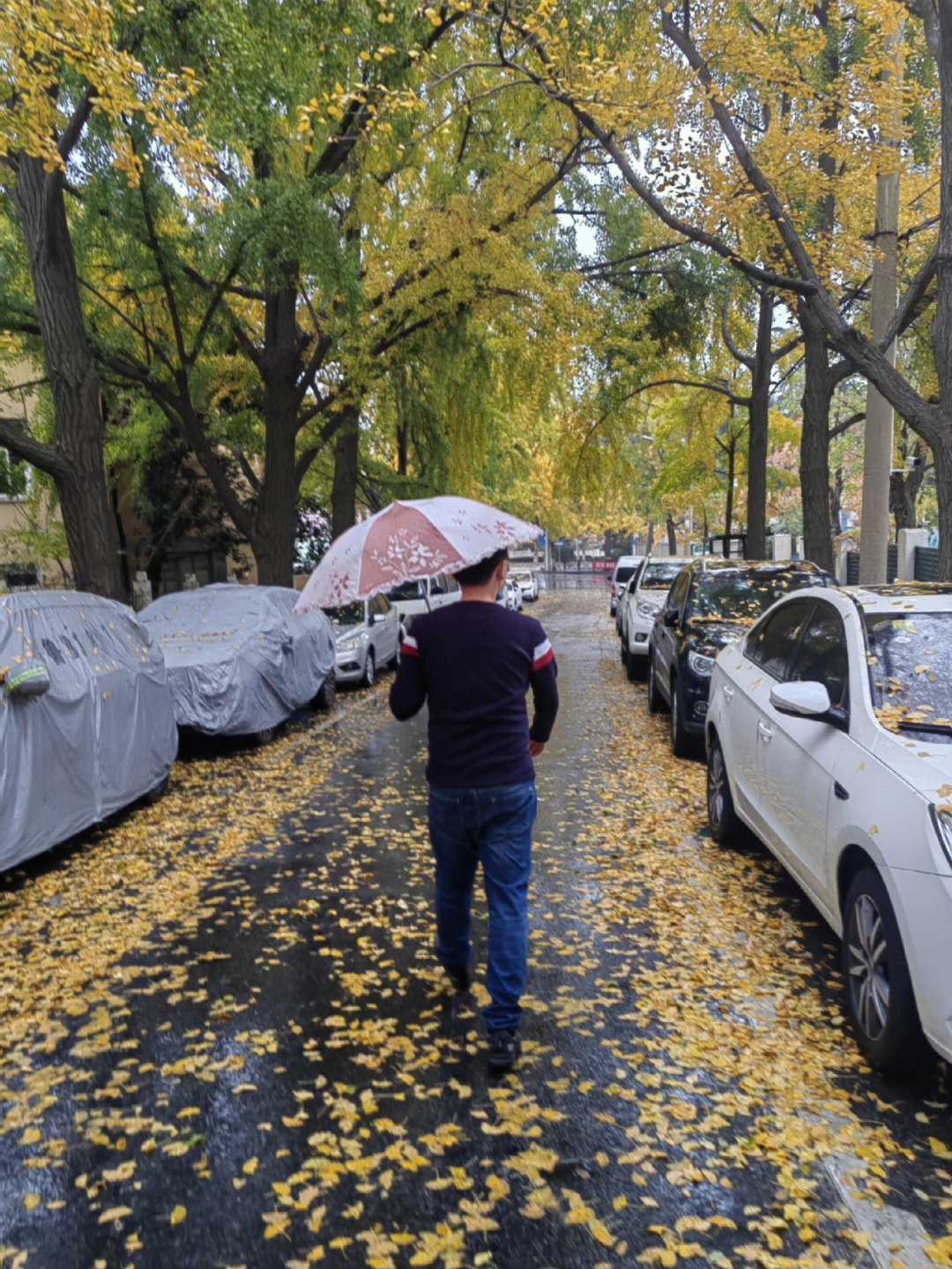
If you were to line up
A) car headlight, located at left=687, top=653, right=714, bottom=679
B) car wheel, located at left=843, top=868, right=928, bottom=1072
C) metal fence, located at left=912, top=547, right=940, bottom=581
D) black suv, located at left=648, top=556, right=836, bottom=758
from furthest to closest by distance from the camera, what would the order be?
metal fence, located at left=912, top=547, right=940, bottom=581 < black suv, located at left=648, top=556, right=836, bottom=758 < car headlight, located at left=687, top=653, right=714, bottom=679 < car wheel, located at left=843, top=868, right=928, bottom=1072

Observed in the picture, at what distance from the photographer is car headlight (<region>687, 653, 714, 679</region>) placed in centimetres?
941

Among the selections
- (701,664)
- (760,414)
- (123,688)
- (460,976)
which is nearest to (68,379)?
(123,688)

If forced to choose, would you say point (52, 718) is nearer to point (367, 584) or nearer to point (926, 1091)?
point (367, 584)

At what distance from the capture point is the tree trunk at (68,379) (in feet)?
34.5

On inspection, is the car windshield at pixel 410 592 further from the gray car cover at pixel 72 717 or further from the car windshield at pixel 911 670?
the car windshield at pixel 911 670

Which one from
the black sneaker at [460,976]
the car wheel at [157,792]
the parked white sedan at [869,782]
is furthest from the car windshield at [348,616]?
the black sneaker at [460,976]

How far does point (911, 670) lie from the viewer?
14.7ft

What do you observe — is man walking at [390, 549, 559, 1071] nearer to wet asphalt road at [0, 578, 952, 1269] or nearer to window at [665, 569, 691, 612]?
wet asphalt road at [0, 578, 952, 1269]

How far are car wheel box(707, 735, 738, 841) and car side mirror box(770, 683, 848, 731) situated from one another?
2.11m

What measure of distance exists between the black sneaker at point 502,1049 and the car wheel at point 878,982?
1324 mm

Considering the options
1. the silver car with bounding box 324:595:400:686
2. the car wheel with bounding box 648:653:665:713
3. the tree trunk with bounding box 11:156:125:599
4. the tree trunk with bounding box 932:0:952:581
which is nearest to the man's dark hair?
the tree trunk with bounding box 932:0:952:581

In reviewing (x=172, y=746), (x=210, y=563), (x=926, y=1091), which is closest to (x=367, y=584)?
(x=926, y=1091)

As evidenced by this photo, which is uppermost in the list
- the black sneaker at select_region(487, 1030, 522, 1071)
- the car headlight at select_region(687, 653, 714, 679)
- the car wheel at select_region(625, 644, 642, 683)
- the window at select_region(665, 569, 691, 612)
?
the window at select_region(665, 569, 691, 612)

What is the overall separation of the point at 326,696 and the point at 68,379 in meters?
5.11
